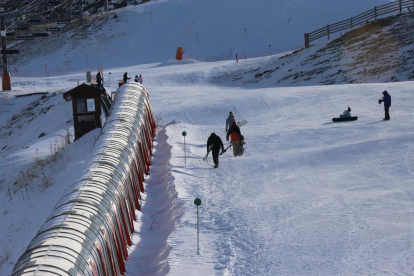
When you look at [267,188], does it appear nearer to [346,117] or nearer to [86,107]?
[346,117]

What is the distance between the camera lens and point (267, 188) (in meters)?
16.4

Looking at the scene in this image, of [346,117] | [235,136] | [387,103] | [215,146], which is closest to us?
[215,146]

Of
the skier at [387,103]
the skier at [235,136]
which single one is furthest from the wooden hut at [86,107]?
the skier at [387,103]

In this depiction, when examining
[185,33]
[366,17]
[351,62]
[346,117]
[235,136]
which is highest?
[185,33]

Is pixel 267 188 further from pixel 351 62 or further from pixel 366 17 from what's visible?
pixel 366 17

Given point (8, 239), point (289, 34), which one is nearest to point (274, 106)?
point (8, 239)

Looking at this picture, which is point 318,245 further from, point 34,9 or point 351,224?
point 34,9

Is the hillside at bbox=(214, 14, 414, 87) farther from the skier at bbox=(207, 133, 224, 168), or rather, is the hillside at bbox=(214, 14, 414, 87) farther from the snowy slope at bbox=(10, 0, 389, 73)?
the skier at bbox=(207, 133, 224, 168)

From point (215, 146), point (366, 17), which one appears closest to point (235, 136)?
point (215, 146)

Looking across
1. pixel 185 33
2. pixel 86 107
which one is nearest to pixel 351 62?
pixel 86 107

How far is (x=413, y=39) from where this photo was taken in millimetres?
42719

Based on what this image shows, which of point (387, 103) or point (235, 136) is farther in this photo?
point (387, 103)

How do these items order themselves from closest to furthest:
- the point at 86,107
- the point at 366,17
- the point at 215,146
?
the point at 215,146, the point at 86,107, the point at 366,17

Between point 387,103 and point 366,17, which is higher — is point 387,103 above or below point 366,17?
below
